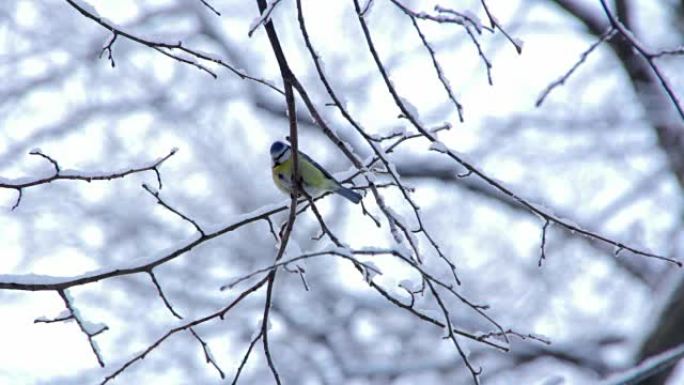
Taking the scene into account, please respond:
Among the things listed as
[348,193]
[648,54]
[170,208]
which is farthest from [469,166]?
[348,193]

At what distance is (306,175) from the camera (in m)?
3.43

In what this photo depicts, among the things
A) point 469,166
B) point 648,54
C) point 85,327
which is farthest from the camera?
point 85,327

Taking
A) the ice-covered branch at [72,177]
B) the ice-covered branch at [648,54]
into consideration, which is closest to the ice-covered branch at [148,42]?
the ice-covered branch at [72,177]

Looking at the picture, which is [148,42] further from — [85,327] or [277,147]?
[277,147]

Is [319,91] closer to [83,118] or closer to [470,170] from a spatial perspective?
[83,118]

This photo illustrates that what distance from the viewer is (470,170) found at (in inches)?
93.4

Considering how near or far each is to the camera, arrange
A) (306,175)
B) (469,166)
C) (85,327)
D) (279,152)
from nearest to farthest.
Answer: (469,166)
(85,327)
(306,175)
(279,152)

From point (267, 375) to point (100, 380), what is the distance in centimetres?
558

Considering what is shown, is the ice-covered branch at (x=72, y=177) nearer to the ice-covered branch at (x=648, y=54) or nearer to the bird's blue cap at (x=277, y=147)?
the ice-covered branch at (x=648, y=54)

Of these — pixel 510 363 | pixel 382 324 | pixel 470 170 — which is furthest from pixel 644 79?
pixel 470 170

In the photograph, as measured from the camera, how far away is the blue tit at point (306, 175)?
10.6ft

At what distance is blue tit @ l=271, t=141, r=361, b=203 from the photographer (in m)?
3.23

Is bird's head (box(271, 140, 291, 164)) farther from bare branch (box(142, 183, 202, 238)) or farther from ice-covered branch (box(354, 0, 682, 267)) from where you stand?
ice-covered branch (box(354, 0, 682, 267))

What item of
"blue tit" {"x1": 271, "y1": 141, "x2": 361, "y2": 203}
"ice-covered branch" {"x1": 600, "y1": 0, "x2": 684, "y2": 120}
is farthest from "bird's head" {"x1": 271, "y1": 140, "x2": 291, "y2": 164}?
"ice-covered branch" {"x1": 600, "y1": 0, "x2": 684, "y2": 120}
